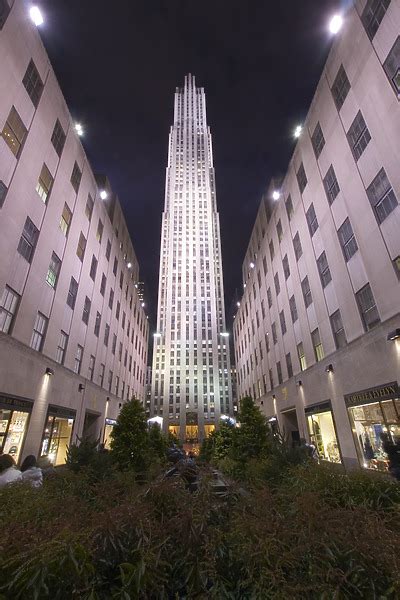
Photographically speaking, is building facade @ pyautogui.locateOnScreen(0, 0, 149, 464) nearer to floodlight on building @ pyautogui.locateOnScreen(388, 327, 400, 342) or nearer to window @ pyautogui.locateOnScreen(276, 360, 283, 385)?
floodlight on building @ pyautogui.locateOnScreen(388, 327, 400, 342)

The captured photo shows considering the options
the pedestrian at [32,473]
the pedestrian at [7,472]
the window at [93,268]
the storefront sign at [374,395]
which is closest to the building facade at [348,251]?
the storefront sign at [374,395]

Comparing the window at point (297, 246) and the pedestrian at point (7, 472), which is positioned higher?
the window at point (297, 246)

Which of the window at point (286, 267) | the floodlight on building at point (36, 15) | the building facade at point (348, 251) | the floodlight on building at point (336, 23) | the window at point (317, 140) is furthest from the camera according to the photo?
the window at point (286, 267)

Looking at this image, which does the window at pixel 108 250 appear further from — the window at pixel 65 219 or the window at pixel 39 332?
the window at pixel 39 332

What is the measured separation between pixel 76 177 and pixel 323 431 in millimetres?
27974

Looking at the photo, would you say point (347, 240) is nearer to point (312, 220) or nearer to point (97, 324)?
point (312, 220)

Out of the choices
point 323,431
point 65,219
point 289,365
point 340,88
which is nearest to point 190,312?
point 289,365

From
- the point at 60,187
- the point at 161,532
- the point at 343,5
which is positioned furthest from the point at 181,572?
the point at 343,5

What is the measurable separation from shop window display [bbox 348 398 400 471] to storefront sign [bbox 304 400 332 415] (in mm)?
2787

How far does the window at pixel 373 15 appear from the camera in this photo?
14.4m

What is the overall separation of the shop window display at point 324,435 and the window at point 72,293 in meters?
21.2

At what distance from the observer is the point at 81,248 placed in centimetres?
2539

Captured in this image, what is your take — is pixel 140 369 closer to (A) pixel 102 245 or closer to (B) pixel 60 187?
(A) pixel 102 245

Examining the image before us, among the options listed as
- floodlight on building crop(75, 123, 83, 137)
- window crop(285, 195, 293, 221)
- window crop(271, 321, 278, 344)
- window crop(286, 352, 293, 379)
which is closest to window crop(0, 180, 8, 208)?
floodlight on building crop(75, 123, 83, 137)
